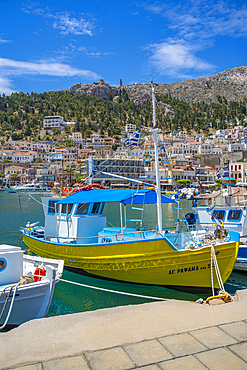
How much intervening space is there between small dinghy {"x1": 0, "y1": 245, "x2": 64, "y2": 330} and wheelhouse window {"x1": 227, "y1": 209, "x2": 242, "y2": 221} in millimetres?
10767

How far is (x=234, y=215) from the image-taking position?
48.8ft

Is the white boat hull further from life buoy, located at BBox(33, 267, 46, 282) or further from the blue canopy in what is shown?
the blue canopy

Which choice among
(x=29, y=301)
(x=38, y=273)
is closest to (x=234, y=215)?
(x=38, y=273)

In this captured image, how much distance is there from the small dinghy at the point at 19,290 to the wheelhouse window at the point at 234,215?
1077 cm

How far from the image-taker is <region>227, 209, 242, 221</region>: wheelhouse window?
1472cm

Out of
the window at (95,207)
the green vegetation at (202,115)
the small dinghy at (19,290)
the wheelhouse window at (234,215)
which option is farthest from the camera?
the green vegetation at (202,115)

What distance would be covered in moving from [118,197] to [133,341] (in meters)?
7.50

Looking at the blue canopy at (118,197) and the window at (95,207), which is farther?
the window at (95,207)

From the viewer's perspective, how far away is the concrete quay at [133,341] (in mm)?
3318

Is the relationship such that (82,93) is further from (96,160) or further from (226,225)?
(226,225)

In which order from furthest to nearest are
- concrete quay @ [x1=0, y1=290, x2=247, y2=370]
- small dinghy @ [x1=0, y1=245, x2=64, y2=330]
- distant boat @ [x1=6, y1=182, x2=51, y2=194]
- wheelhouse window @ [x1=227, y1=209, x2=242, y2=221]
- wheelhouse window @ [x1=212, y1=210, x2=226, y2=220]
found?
distant boat @ [x1=6, y1=182, x2=51, y2=194] → wheelhouse window @ [x1=212, y1=210, x2=226, y2=220] → wheelhouse window @ [x1=227, y1=209, x2=242, y2=221] → small dinghy @ [x1=0, y1=245, x2=64, y2=330] → concrete quay @ [x1=0, y1=290, x2=247, y2=370]

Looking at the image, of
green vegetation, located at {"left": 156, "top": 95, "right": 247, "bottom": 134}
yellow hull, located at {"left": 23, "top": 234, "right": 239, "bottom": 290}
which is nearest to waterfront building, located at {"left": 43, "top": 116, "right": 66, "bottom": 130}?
green vegetation, located at {"left": 156, "top": 95, "right": 247, "bottom": 134}

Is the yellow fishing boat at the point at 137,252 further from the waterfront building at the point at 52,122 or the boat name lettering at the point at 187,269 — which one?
the waterfront building at the point at 52,122

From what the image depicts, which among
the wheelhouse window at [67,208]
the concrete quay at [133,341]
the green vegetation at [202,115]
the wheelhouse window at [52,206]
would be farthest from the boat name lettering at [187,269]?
the green vegetation at [202,115]
